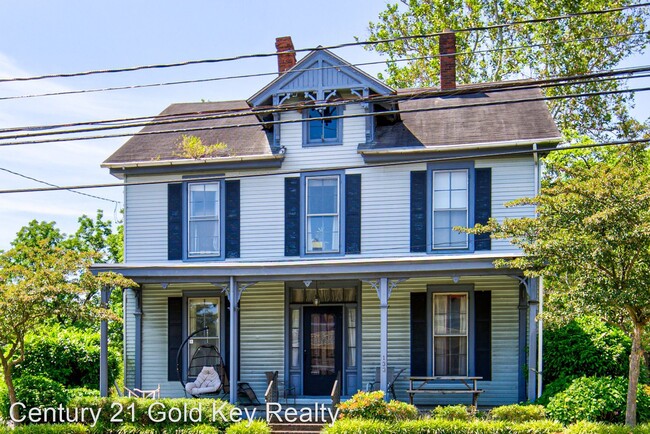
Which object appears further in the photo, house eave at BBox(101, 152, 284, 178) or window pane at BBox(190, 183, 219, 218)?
window pane at BBox(190, 183, 219, 218)

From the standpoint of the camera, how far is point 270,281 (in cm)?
1731

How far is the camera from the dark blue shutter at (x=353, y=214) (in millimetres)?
18281

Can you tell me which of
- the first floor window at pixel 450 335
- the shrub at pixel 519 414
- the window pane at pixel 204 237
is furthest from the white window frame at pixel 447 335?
the window pane at pixel 204 237

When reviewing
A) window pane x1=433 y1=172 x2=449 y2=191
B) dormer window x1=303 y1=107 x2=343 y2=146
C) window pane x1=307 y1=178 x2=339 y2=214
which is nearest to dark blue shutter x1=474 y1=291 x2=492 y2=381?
window pane x1=433 y1=172 x2=449 y2=191

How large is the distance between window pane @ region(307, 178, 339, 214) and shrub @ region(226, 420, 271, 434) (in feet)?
18.0

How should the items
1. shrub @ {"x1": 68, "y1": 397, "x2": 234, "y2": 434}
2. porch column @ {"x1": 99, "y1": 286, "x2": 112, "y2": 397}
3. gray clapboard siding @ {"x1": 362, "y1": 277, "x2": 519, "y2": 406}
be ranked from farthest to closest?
gray clapboard siding @ {"x1": 362, "y1": 277, "x2": 519, "y2": 406} < porch column @ {"x1": 99, "y1": 286, "x2": 112, "y2": 397} < shrub @ {"x1": 68, "y1": 397, "x2": 234, "y2": 434}

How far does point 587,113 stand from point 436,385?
1515 centimetres

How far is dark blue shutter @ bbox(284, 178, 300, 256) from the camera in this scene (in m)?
18.5

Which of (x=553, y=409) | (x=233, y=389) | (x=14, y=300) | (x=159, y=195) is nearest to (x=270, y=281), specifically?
(x=233, y=389)

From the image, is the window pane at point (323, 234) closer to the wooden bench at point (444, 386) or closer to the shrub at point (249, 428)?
the wooden bench at point (444, 386)

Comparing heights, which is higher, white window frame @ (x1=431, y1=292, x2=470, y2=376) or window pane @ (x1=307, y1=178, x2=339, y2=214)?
window pane @ (x1=307, y1=178, x2=339, y2=214)

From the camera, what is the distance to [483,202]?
58.2 feet

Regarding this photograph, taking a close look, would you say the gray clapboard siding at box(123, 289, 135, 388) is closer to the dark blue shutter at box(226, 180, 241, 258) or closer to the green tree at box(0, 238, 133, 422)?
the dark blue shutter at box(226, 180, 241, 258)

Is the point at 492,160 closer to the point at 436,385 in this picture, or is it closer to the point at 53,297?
the point at 436,385
